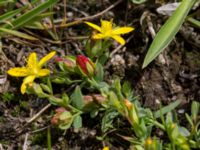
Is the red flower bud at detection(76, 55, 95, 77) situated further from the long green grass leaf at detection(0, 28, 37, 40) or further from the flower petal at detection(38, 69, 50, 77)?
the long green grass leaf at detection(0, 28, 37, 40)

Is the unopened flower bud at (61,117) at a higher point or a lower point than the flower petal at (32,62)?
lower

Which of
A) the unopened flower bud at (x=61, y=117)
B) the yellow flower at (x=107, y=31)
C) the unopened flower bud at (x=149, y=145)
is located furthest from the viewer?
the yellow flower at (x=107, y=31)

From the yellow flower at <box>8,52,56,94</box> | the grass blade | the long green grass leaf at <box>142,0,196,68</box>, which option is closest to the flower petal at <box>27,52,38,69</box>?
the yellow flower at <box>8,52,56,94</box>

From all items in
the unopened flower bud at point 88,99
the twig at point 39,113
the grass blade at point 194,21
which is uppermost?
the grass blade at point 194,21

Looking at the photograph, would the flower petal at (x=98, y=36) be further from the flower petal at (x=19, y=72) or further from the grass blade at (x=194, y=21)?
the grass blade at (x=194, y=21)

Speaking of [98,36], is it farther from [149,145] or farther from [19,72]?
[149,145]

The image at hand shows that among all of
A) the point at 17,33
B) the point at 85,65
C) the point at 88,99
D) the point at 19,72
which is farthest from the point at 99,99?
the point at 17,33

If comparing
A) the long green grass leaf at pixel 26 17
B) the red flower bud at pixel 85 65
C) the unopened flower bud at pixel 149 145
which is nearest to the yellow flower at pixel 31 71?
the red flower bud at pixel 85 65
